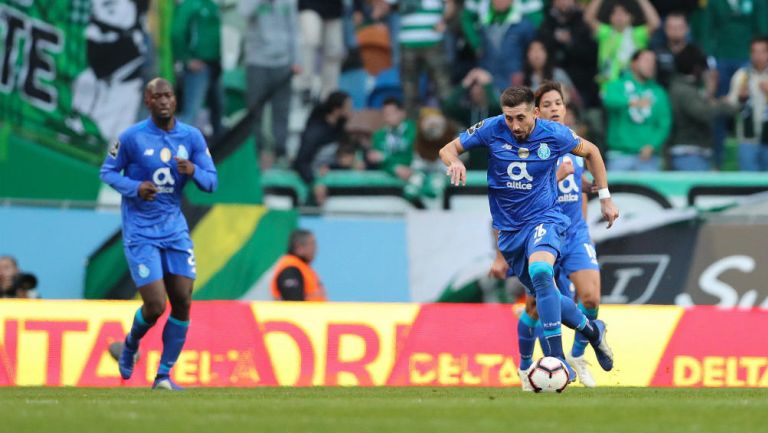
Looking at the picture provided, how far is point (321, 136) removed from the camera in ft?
61.2

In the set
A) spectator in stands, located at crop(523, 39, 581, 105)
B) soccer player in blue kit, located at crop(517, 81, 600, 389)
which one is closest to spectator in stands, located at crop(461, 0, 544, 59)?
spectator in stands, located at crop(523, 39, 581, 105)

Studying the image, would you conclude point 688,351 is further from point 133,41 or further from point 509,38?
point 133,41

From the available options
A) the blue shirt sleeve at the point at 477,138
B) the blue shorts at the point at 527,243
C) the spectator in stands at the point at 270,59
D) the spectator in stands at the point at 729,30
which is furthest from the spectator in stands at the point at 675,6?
the blue shirt sleeve at the point at 477,138

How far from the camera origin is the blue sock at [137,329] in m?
12.2

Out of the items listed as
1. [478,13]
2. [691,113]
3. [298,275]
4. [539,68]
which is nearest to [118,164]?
[298,275]

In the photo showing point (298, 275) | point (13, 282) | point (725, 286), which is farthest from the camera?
point (725, 286)

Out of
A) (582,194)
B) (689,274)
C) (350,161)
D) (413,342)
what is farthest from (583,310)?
(350,161)

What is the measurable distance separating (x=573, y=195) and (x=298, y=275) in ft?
15.4

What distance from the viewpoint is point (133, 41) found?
18.6 m

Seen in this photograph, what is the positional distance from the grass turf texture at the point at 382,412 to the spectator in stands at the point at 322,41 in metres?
7.82

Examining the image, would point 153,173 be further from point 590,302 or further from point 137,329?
point 590,302

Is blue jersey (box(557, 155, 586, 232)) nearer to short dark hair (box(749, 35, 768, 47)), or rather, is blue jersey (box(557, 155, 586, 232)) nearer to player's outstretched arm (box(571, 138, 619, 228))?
player's outstretched arm (box(571, 138, 619, 228))

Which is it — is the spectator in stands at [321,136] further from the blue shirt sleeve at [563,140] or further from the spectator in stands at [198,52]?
the blue shirt sleeve at [563,140]

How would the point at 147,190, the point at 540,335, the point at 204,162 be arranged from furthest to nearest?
1. the point at 540,335
2. the point at 204,162
3. the point at 147,190
